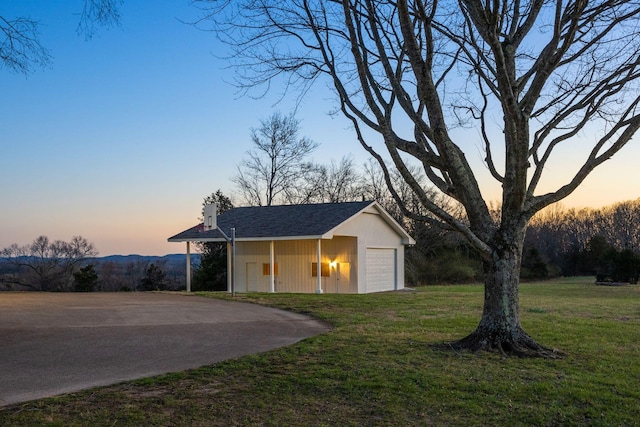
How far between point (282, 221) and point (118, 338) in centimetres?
1633

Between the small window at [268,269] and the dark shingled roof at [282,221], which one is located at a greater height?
the dark shingled roof at [282,221]

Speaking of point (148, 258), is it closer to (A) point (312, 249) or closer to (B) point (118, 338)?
(A) point (312, 249)

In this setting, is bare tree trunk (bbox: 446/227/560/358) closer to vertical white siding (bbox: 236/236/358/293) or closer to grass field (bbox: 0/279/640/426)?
grass field (bbox: 0/279/640/426)

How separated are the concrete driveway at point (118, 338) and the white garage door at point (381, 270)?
10.8 metres

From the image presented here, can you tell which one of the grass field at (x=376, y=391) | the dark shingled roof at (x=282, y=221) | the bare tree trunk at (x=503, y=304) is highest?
the dark shingled roof at (x=282, y=221)

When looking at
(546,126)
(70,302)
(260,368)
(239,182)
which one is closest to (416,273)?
(239,182)

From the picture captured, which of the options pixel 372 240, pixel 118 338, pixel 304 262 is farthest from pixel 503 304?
pixel 372 240

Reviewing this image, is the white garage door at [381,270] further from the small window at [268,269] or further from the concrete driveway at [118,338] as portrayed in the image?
the concrete driveway at [118,338]

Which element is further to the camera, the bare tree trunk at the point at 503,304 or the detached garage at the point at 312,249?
the detached garage at the point at 312,249

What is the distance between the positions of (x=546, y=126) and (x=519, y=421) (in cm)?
585

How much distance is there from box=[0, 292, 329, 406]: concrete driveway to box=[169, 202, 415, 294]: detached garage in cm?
870

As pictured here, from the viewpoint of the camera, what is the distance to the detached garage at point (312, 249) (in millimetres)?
24719

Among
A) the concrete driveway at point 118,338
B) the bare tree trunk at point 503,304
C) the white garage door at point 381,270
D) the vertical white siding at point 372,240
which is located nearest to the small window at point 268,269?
the vertical white siding at point 372,240

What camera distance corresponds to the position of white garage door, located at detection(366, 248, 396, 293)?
2625cm
